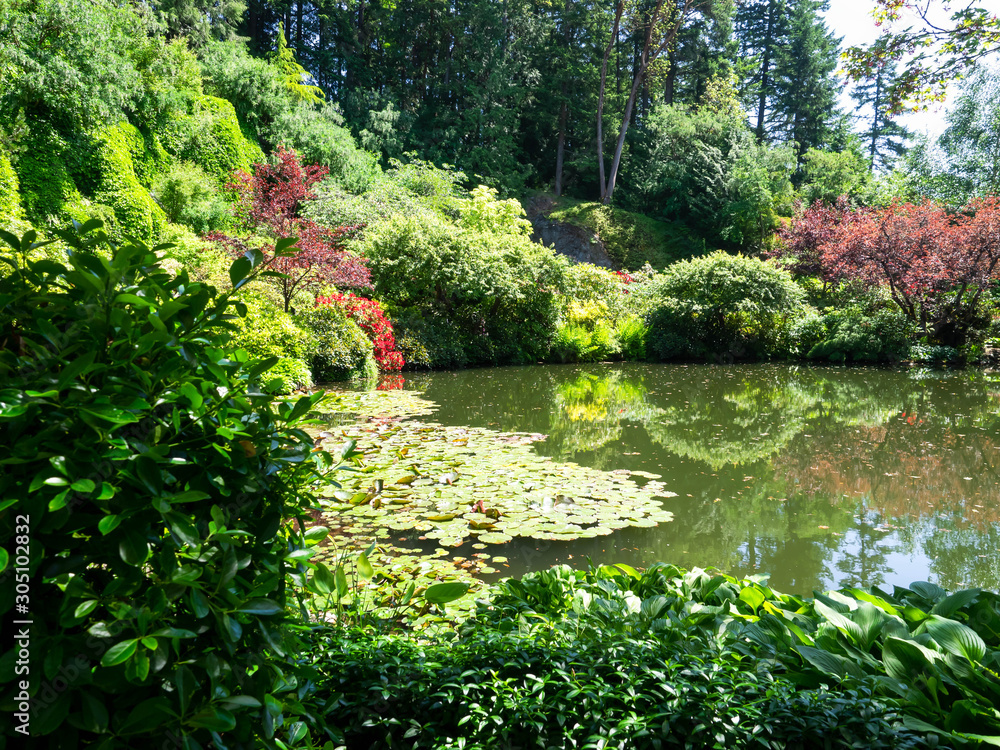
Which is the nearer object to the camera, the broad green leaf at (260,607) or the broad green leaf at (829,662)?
the broad green leaf at (260,607)

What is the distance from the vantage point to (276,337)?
332 inches

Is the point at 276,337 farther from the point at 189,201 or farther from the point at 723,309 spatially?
the point at 723,309

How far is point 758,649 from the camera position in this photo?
1.71m

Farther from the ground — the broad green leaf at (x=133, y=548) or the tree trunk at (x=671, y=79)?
the tree trunk at (x=671, y=79)

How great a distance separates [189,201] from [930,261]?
53.5 ft

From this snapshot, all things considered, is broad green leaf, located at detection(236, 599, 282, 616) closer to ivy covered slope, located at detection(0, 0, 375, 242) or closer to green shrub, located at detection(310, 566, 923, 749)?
green shrub, located at detection(310, 566, 923, 749)

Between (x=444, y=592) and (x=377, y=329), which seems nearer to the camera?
(x=444, y=592)

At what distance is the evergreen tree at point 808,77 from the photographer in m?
29.2

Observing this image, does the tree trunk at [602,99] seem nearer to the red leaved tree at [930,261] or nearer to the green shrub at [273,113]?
the green shrub at [273,113]

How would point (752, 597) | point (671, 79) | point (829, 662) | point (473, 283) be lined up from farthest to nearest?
point (671, 79)
point (473, 283)
point (752, 597)
point (829, 662)

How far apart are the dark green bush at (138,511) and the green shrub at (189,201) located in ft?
42.1

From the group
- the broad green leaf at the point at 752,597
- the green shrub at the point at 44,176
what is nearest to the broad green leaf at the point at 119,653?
the broad green leaf at the point at 752,597

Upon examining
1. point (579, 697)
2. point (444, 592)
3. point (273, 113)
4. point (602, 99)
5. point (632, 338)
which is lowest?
point (579, 697)

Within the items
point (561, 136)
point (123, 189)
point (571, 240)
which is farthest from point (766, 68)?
point (123, 189)
